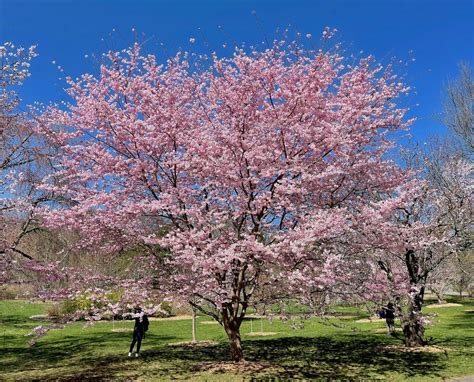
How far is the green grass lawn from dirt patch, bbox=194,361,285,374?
0.06 metres

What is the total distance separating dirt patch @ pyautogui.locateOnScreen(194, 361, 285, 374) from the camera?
1041cm

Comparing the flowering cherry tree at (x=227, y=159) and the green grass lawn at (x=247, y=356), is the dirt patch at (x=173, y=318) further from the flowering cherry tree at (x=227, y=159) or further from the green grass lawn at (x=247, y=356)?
the flowering cherry tree at (x=227, y=159)

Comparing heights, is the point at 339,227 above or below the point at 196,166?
below

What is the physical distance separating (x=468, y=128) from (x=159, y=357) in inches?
669

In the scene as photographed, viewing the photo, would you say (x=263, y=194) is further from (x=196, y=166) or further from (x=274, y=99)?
(x=274, y=99)

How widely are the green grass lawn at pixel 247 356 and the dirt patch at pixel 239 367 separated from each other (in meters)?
0.06

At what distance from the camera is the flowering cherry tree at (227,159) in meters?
9.53

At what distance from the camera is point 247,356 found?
1262 cm

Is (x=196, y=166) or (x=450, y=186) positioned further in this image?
(x=450, y=186)

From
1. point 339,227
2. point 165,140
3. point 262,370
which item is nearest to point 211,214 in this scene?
point 165,140

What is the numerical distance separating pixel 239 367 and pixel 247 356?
2.01m

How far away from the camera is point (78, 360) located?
1269 cm

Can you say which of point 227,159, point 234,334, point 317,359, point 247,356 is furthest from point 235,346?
point 227,159

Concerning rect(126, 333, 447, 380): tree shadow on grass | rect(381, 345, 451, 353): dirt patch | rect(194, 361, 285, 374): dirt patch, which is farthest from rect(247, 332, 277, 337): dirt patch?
rect(194, 361, 285, 374): dirt patch
